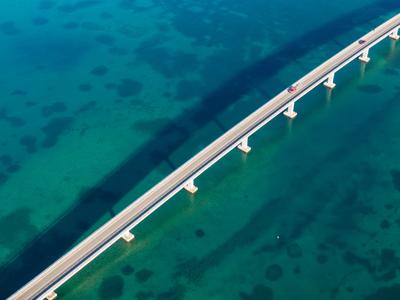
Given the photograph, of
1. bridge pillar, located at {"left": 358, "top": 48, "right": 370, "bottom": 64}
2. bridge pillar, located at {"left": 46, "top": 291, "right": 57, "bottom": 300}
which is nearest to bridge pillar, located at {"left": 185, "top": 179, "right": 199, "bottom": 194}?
bridge pillar, located at {"left": 46, "top": 291, "right": 57, "bottom": 300}

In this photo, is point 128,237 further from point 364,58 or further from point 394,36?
point 394,36

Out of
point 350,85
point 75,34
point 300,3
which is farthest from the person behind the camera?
point 300,3

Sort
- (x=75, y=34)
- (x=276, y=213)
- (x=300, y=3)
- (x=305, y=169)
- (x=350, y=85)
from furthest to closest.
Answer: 1. (x=300, y=3)
2. (x=75, y=34)
3. (x=350, y=85)
4. (x=305, y=169)
5. (x=276, y=213)

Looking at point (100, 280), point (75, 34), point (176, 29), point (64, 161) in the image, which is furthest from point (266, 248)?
Result: point (75, 34)

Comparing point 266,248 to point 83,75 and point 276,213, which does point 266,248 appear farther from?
point 83,75

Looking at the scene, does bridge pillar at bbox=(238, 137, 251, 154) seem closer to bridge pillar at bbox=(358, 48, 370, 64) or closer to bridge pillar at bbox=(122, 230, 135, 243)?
bridge pillar at bbox=(122, 230, 135, 243)

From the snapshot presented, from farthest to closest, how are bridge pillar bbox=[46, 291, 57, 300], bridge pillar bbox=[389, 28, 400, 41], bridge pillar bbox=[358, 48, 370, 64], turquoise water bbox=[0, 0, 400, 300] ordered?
bridge pillar bbox=[389, 28, 400, 41] → bridge pillar bbox=[358, 48, 370, 64] → turquoise water bbox=[0, 0, 400, 300] → bridge pillar bbox=[46, 291, 57, 300]

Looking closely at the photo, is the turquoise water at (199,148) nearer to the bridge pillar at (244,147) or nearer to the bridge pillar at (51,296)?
the bridge pillar at (51,296)

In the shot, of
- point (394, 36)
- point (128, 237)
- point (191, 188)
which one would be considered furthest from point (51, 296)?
point (394, 36)
